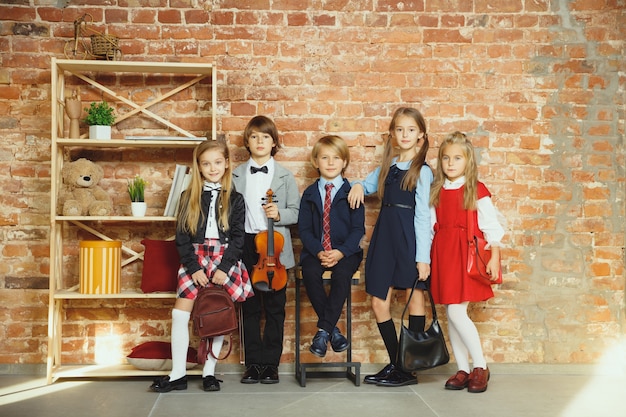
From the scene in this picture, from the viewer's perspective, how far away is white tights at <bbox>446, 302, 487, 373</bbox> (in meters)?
3.50

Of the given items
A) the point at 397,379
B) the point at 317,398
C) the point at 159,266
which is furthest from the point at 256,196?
the point at 397,379

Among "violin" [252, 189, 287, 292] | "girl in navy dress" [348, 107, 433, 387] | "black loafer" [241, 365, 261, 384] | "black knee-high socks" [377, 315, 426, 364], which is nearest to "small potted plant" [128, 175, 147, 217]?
"violin" [252, 189, 287, 292]

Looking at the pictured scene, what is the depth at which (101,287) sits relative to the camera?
11.8ft

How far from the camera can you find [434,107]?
13.1 ft

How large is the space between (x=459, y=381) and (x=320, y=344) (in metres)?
0.76

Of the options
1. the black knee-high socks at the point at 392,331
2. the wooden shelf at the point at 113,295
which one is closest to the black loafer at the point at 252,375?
the wooden shelf at the point at 113,295

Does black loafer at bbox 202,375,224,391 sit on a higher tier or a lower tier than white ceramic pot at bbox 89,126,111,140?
lower

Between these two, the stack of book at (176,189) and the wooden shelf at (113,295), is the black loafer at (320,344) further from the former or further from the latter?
the stack of book at (176,189)

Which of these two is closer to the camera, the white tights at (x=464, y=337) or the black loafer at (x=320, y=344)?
the black loafer at (x=320, y=344)

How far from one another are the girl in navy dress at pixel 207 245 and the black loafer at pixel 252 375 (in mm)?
192

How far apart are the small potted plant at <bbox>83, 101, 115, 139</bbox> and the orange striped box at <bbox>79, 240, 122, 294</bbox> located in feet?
1.92

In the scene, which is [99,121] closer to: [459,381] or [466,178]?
[466,178]

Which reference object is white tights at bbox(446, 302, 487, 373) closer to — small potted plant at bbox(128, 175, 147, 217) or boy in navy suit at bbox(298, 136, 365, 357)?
boy in navy suit at bbox(298, 136, 365, 357)

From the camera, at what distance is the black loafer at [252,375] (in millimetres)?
3605
